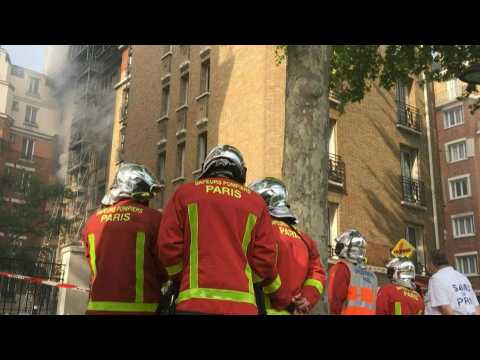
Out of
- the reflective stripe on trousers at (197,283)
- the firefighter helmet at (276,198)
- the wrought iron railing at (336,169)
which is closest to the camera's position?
the reflective stripe on trousers at (197,283)

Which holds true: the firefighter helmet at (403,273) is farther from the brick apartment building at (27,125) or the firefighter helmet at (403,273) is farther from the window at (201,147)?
the window at (201,147)

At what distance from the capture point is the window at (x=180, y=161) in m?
21.5

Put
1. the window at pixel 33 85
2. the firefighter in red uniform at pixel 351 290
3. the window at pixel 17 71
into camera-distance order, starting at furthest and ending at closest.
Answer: the window at pixel 17 71
the window at pixel 33 85
the firefighter in red uniform at pixel 351 290

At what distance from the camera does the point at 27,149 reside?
18.6 metres

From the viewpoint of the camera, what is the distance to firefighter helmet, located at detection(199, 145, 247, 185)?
138 inches

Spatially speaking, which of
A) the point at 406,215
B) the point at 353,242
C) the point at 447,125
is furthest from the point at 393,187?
the point at 447,125

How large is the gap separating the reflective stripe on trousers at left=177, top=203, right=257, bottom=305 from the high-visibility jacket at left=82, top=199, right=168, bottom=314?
69 cm

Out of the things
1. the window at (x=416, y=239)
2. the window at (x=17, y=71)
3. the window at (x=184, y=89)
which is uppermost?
the window at (x=184, y=89)

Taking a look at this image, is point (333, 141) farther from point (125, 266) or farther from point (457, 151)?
point (457, 151)

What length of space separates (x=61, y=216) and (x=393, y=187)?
1223cm

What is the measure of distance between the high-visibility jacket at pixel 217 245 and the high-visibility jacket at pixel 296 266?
0.37 m

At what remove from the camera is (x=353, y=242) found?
6.15 meters

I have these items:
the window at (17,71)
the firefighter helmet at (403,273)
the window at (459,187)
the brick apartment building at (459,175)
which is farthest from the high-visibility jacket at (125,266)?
the window at (459,187)

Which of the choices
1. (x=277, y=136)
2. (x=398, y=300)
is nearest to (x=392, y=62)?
(x=277, y=136)
